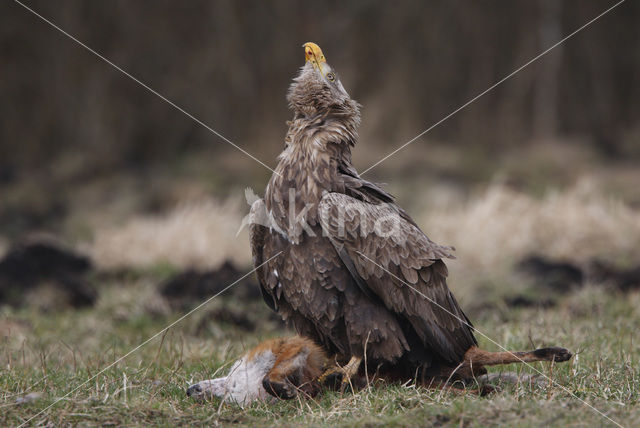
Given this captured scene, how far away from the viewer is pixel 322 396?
389 centimetres

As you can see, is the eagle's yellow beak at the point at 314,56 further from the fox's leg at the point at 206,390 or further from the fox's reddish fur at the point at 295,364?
the fox's leg at the point at 206,390

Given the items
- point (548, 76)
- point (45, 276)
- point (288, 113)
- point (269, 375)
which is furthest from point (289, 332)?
point (548, 76)

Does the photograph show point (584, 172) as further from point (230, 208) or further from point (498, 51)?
point (230, 208)

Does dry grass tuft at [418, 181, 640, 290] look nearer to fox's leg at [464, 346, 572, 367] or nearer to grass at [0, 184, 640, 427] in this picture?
grass at [0, 184, 640, 427]

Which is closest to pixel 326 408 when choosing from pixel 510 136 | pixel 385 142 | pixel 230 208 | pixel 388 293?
pixel 388 293

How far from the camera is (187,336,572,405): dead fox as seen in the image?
3.74 metres

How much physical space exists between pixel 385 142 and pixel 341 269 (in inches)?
442

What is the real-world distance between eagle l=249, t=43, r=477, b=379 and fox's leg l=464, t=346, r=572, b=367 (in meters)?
0.07

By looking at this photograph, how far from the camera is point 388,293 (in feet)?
12.8

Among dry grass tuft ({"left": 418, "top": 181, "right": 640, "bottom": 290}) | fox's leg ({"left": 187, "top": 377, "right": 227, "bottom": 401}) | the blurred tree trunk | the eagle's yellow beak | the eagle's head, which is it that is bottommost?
fox's leg ({"left": 187, "top": 377, "right": 227, "bottom": 401})

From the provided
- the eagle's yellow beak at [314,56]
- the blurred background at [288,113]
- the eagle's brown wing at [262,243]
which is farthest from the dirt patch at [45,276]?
the eagle's yellow beak at [314,56]

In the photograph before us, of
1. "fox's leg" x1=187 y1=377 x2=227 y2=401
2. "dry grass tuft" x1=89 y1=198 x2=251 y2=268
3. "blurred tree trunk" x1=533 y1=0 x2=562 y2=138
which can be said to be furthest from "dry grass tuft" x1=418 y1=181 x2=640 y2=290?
"blurred tree trunk" x1=533 y1=0 x2=562 y2=138

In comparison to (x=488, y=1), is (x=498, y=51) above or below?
below

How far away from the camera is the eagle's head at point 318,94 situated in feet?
14.2
